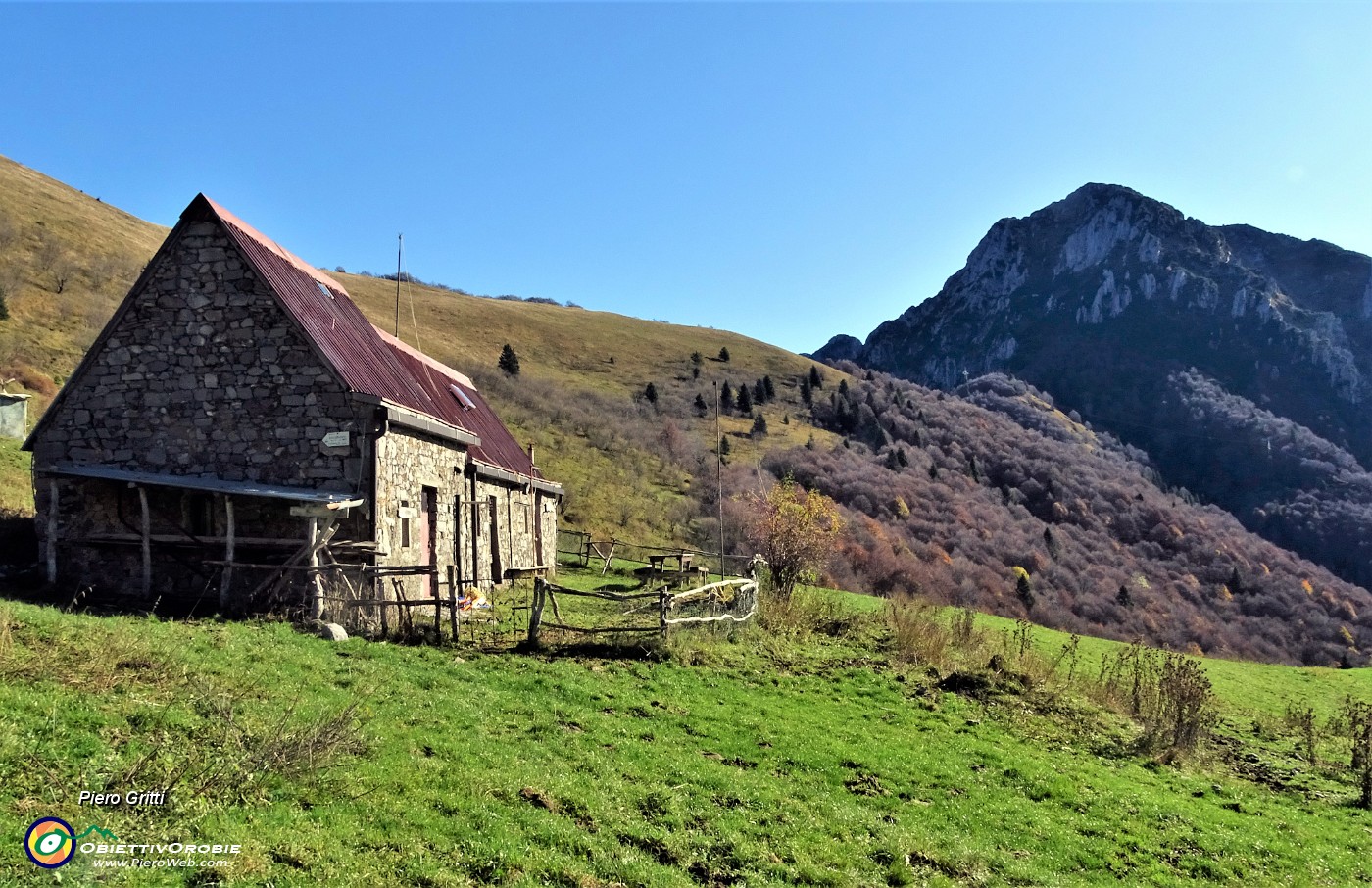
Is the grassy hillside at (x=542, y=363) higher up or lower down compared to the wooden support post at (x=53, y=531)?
higher up

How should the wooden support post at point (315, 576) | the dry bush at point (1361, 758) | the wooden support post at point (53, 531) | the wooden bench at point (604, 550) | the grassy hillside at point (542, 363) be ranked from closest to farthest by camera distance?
the dry bush at point (1361, 758) → the wooden support post at point (315, 576) → the wooden support post at point (53, 531) → the wooden bench at point (604, 550) → the grassy hillside at point (542, 363)

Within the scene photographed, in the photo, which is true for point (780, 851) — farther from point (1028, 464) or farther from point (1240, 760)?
point (1028, 464)

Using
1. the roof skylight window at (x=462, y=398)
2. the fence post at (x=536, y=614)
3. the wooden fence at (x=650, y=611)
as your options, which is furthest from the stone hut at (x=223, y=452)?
the roof skylight window at (x=462, y=398)

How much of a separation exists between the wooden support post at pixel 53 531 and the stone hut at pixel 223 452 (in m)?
0.03

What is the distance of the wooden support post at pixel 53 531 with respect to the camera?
52.3 feet

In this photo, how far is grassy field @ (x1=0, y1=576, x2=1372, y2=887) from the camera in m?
6.51

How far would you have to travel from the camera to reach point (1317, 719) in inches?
912

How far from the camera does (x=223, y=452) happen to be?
53.7 feet

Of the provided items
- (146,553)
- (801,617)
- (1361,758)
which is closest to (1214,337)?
(1361,758)

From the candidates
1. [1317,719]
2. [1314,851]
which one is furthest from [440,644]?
[1317,719]

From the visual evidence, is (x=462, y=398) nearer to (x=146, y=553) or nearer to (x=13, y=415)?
(x=146, y=553)

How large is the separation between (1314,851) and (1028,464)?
90.9 m

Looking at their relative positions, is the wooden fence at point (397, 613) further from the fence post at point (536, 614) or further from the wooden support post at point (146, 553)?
the wooden support post at point (146, 553)

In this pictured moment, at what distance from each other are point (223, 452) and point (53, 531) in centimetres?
367
